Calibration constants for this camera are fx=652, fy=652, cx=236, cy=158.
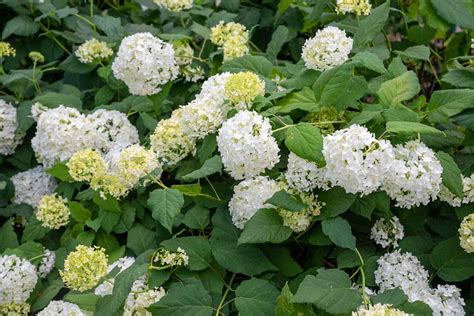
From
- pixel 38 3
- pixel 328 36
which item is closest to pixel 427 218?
pixel 328 36

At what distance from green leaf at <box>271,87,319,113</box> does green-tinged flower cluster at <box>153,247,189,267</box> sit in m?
0.57

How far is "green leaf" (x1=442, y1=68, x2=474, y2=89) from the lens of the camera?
7.54 ft

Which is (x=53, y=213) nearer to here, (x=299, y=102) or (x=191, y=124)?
(x=191, y=124)

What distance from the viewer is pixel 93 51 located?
309 centimetres

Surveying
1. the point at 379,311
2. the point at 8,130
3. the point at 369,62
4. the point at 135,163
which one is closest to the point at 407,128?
the point at 369,62

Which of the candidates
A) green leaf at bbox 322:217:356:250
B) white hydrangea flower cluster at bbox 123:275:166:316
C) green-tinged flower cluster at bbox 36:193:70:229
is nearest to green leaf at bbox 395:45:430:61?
green leaf at bbox 322:217:356:250

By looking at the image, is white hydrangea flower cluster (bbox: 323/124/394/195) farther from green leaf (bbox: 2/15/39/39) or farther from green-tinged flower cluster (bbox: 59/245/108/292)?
green leaf (bbox: 2/15/39/39)

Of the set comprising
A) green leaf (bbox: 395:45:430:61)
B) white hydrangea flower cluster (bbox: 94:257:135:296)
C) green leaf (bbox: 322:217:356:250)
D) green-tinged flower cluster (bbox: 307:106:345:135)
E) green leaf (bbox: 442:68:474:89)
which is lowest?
white hydrangea flower cluster (bbox: 94:257:135:296)

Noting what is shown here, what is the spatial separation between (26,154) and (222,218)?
1.28 metres

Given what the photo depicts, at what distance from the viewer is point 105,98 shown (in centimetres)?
304

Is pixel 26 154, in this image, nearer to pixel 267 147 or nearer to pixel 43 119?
pixel 43 119

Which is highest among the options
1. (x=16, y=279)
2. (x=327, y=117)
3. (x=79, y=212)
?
(x=327, y=117)

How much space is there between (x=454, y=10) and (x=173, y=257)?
153 cm

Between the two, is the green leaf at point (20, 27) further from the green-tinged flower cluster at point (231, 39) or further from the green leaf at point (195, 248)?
the green leaf at point (195, 248)
